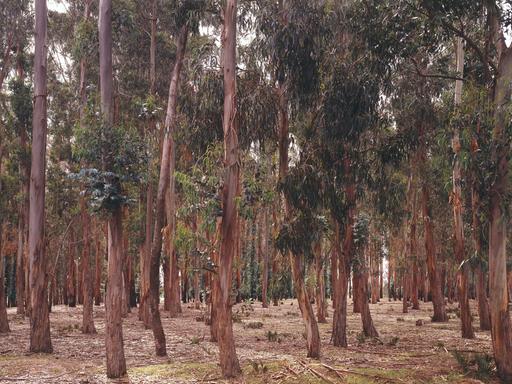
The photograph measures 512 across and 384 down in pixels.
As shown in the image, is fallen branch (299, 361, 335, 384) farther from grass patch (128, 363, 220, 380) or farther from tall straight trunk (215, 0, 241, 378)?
grass patch (128, 363, 220, 380)

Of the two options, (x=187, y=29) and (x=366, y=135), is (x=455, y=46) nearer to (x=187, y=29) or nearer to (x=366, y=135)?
(x=366, y=135)

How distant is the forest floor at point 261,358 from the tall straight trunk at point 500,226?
61 cm

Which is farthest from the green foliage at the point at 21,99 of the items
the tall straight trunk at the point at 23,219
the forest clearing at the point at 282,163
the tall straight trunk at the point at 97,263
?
the tall straight trunk at the point at 97,263

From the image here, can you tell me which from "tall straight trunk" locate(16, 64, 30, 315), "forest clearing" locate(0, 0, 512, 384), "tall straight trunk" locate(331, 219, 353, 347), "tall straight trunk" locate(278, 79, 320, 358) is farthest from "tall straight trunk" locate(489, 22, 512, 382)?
"tall straight trunk" locate(16, 64, 30, 315)

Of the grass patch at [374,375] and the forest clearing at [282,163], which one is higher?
the forest clearing at [282,163]

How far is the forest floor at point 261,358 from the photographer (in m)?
10.2

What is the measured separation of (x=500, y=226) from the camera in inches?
399

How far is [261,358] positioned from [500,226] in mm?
5823

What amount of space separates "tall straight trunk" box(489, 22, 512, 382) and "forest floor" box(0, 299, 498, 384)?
2.00 ft

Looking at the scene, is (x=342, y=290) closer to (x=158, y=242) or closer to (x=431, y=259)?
(x=158, y=242)

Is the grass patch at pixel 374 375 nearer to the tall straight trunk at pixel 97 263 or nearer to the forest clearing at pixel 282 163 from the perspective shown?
the forest clearing at pixel 282 163

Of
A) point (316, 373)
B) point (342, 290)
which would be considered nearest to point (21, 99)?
point (342, 290)

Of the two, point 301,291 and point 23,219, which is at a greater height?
point 23,219

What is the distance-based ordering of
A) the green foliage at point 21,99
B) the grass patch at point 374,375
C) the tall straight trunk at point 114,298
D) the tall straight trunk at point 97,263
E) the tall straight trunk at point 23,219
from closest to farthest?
the tall straight trunk at point 114,298, the grass patch at point 374,375, the green foliage at point 21,99, the tall straight trunk at point 23,219, the tall straight trunk at point 97,263
